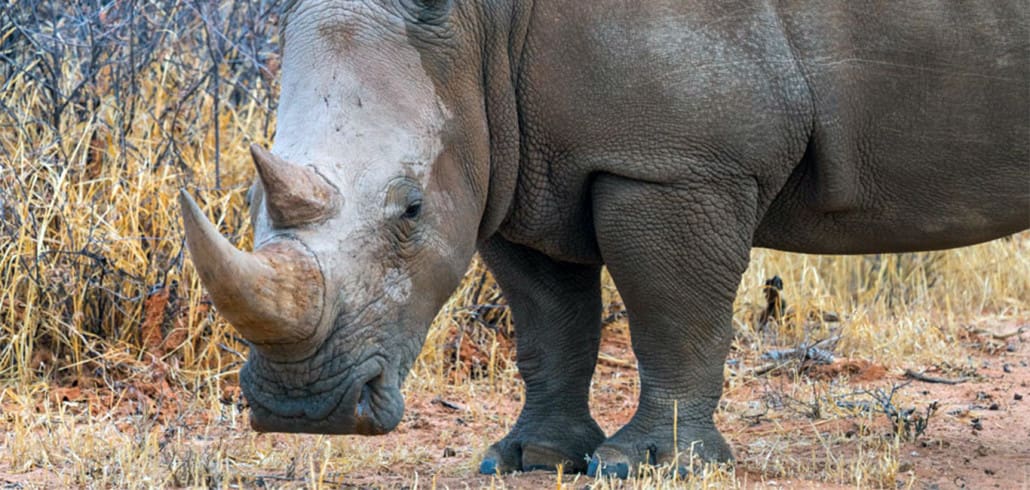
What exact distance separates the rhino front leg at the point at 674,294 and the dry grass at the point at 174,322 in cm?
16

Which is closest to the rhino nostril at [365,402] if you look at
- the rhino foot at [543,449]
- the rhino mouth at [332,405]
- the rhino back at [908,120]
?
the rhino mouth at [332,405]

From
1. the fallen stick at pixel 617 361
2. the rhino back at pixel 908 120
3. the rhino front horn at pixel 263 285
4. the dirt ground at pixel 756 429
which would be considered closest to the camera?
the rhino front horn at pixel 263 285

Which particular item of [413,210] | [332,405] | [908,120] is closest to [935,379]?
[908,120]

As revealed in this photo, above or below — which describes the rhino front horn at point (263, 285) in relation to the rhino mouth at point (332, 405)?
above

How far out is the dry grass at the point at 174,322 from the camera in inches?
226

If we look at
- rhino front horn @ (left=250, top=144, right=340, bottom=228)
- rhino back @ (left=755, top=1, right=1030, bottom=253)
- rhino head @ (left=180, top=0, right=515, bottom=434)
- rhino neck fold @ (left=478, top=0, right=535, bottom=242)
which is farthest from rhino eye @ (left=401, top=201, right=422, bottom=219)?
rhino back @ (left=755, top=1, right=1030, bottom=253)

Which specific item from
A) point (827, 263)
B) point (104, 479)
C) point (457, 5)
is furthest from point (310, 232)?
point (827, 263)

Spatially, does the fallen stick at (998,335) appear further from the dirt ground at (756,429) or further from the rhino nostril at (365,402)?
the rhino nostril at (365,402)

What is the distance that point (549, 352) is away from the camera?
5793mm

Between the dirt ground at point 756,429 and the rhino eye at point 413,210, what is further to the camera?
the dirt ground at point 756,429

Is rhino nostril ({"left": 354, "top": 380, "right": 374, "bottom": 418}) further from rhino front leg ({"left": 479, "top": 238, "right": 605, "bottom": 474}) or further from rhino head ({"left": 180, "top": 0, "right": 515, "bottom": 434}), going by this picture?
rhino front leg ({"left": 479, "top": 238, "right": 605, "bottom": 474})

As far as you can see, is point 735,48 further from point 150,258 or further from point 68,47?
point 68,47

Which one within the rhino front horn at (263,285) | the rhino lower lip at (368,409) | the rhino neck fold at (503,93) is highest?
the rhino neck fold at (503,93)

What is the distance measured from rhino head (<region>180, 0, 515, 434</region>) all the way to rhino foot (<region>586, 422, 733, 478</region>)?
0.88m
